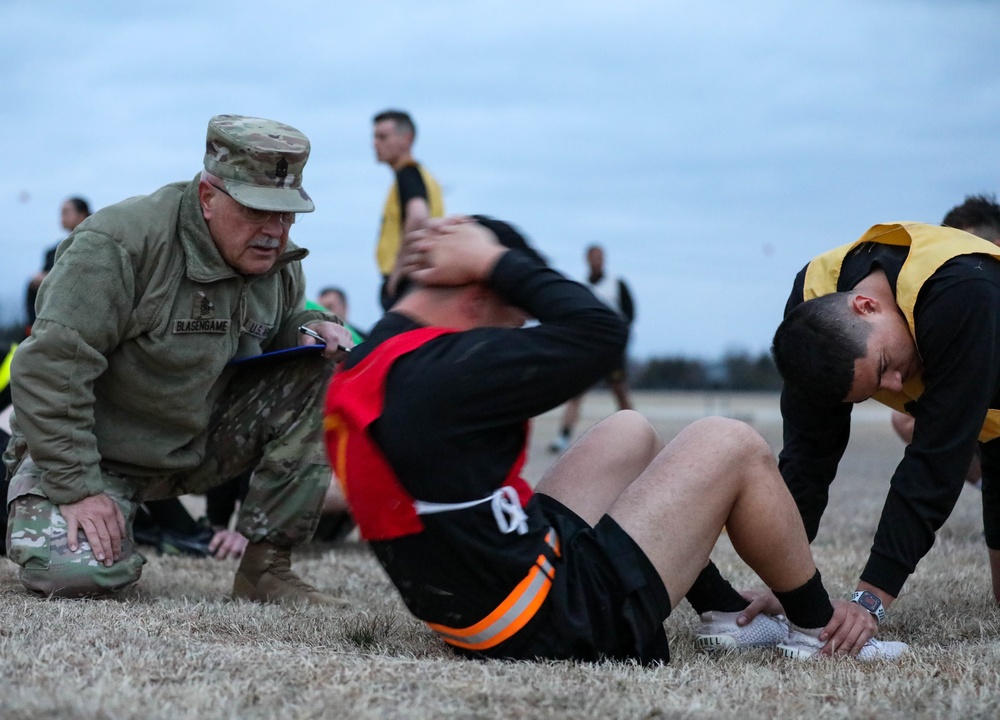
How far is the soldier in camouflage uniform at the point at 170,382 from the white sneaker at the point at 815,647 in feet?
5.67

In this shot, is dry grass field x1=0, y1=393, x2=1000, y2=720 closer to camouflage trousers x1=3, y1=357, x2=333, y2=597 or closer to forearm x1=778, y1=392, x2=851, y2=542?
camouflage trousers x1=3, y1=357, x2=333, y2=597

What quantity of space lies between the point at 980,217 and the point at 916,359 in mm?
1658

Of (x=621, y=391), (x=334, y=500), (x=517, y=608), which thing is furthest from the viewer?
(x=621, y=391)

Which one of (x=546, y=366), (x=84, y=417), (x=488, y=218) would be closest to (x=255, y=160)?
(x=84, y=417)

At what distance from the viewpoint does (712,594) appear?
3.34 m

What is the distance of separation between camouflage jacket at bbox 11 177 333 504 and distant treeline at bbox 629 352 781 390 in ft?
76.2

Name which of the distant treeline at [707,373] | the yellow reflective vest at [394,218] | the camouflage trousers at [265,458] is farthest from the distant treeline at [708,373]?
the camouflage trousers at [265,458]

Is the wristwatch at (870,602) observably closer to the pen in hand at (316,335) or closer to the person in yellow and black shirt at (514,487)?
the person in yellow and black shirt at (514,487)

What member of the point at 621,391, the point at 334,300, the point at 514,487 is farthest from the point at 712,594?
the point at 621,391

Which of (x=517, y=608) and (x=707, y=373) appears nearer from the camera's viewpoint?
(x=517, y=608)

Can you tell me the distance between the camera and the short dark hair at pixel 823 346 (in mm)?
3021

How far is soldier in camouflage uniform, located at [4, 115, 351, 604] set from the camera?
361cm

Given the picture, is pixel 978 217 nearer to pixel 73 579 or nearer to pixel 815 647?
pixel 815 647

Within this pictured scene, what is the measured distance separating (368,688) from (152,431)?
180cm
